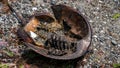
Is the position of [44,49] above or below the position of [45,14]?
below

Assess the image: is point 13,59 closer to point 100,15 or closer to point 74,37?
point 74,37

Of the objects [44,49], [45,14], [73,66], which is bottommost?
[73,66]

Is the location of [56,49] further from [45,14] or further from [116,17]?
[116,17]

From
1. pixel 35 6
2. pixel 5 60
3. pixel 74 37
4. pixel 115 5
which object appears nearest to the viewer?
pixel 5 60

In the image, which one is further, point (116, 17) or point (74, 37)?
point (116, 17)

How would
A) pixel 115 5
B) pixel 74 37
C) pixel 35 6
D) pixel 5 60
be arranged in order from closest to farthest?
pixel 5 60 → pixel 74 37 → pixel 35 6 → pixel 115 5

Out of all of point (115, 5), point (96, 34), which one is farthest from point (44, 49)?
point (115, 5)
